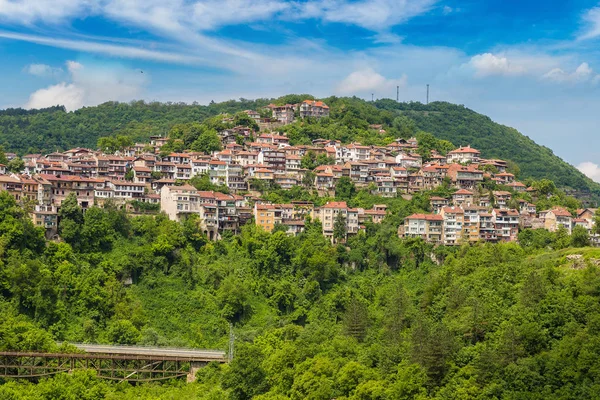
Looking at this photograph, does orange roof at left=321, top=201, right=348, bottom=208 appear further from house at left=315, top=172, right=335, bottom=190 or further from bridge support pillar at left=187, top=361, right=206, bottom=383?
bridge support pillar at left=187, top=361, right=206, bottom=383

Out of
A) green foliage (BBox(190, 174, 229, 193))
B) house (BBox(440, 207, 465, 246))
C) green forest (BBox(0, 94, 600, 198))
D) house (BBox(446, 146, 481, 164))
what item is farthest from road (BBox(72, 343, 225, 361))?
house (BBox(446, 146, 481, 164))

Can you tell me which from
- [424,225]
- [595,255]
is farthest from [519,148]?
[595,255]

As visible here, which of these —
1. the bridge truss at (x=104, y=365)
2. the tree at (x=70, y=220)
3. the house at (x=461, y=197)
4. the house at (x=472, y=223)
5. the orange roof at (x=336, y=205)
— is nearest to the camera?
the bridge truss at (x=104, y=365)

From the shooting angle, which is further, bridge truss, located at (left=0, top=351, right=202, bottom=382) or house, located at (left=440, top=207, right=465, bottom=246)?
house, located at (left=440, top=207, right=465, bottom=246)

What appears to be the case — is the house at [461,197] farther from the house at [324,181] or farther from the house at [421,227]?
the house at [324,181]

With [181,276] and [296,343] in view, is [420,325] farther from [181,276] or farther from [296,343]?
[181,276]

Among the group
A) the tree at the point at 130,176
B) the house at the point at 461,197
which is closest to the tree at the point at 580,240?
the house at the point at 461,197

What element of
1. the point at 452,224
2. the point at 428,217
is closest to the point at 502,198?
the point at 452,224

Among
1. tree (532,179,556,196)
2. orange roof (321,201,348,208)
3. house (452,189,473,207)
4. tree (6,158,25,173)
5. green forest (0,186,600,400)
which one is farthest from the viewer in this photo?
tree (532,179,556,196)
